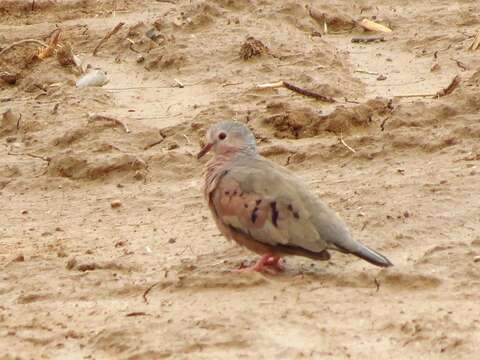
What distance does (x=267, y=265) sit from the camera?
569cm

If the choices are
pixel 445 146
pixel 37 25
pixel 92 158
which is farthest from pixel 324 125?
pixel 37 25

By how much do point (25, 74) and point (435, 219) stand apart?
4.22 meters

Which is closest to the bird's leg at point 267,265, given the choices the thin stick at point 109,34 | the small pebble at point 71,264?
the small pebble at point 71,264

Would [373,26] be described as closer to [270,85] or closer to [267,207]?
[270,85]

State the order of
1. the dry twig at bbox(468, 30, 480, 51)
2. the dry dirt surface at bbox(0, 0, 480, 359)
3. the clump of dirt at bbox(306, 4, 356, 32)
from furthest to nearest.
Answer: the clump of dirt at bbox(306, 4, 356, 32)
the dry twig at bbox(468, 30, 480, 51)
the dry dirt surface at bbox(0, 0, 480, 359)

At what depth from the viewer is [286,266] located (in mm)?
5785

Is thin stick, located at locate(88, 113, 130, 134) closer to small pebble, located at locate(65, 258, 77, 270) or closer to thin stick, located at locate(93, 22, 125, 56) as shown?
thin stick, located at locate(93, 22, 125, 56)

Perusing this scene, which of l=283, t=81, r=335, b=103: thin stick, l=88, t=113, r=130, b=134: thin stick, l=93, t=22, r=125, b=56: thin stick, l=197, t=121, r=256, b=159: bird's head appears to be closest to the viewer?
l=197, t=121, r=256, b=159: bird's head

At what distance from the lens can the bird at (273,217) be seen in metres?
5.44

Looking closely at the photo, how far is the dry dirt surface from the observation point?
5.03 metres

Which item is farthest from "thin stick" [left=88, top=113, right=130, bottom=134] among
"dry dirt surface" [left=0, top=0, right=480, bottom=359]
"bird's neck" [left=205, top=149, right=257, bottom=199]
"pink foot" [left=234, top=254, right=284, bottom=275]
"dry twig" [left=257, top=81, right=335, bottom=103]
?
"pink foot" [left=234, top=254, right=284, bottom=275]

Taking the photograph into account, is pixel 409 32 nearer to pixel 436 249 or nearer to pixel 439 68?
pixel 439 68

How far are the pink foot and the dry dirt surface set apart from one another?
9 centimetres

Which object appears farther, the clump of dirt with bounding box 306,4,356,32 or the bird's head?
the clump of dirt with bounding box 306,4,356,32
